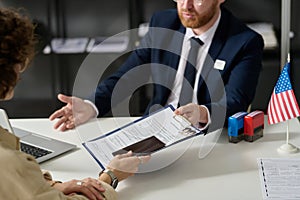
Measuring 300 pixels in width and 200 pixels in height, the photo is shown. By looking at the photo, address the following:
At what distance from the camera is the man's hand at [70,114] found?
2.08 meters

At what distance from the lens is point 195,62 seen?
2.38 metres

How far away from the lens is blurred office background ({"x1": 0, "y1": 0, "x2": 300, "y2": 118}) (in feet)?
12.0

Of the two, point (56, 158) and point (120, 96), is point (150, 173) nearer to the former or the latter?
point (56, 158)

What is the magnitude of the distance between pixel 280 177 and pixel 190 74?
2.68 ft

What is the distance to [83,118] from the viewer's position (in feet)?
7.02

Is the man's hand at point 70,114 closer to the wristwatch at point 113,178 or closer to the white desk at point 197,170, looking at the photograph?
the white desk at point 197,170

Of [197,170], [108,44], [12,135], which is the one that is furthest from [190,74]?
[108,44]

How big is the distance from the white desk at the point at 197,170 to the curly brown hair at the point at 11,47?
538mm

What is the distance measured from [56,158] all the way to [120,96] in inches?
29.8

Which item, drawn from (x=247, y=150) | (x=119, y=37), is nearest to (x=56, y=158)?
(x=247, y=150)

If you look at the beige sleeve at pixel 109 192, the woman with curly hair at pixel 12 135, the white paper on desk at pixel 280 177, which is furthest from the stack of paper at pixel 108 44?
the woman with curly hair at pixel 12 135

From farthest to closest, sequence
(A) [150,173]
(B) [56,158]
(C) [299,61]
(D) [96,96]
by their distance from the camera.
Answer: (C) [299,61], (D) [96,96], (B) [56,158], (A) [150,173]

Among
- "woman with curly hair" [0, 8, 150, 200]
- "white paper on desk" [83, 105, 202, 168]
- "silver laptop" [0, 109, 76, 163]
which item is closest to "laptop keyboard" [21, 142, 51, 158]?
"silver laptop" [0, 109, 76, 163]

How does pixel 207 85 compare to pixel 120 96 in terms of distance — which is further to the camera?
pixel 120 96
